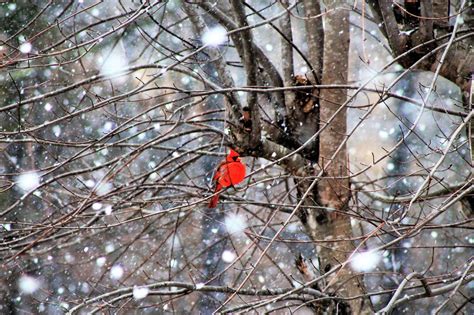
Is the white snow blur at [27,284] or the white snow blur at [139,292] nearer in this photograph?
the white snow blur at [139,292]

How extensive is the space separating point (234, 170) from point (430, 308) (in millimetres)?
8981

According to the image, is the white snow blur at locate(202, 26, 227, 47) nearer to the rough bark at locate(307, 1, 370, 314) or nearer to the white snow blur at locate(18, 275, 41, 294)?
the rough bark at locate(307, 1, 370, 314)

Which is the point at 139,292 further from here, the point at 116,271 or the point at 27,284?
the point at 27,284

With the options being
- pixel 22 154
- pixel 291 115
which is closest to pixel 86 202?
pixel 291 115

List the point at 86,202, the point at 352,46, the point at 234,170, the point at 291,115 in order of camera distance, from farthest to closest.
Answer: the point at 352,46 → the point at 291,115 → the point at 234,170 → the point at 86,202

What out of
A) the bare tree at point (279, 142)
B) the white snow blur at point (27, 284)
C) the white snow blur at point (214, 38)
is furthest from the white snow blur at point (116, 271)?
the white snow blur at point (214, 38)

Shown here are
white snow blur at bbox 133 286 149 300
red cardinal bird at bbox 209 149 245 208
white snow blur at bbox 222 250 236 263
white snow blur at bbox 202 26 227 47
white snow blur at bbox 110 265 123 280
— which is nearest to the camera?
white snow blur at bbox 202 26 227 47

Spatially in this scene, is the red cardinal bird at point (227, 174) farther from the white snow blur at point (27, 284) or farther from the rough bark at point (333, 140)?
the white snow blur at point (27, 284)

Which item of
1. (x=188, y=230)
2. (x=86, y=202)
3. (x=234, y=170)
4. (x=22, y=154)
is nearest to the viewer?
(x=86, y=202)

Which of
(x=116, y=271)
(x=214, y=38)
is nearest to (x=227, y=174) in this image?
(x=214, y=38)

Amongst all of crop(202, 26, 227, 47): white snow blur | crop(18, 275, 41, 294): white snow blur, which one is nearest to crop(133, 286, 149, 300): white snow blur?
crop(202, 26, 227, 47): white snow blur

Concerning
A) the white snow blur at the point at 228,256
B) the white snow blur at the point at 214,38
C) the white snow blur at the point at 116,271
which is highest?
the white snow blur at the point at 116,271

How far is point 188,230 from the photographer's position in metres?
13.3

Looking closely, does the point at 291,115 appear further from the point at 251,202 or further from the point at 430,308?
the point at 430,308
